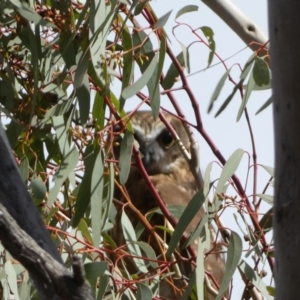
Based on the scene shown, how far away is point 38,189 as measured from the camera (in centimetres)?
175

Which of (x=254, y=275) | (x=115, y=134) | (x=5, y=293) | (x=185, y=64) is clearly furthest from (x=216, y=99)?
(x=5, y=293)

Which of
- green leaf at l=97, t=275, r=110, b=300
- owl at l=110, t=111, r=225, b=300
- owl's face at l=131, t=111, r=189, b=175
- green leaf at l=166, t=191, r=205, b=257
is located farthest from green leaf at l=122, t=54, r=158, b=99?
owl's face at l=131, t=111, r=189, b=175

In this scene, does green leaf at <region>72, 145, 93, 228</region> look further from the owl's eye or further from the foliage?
the owl's eye

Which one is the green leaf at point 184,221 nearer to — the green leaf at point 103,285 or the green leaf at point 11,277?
the green leaf at point 103,285

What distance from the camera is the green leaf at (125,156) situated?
1.77 m

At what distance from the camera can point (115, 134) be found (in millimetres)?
1797

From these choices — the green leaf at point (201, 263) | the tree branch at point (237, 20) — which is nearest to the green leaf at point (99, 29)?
the green leaf at point (201, 263)

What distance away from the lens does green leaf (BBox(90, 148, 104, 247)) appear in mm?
1670

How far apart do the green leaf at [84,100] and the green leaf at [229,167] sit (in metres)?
0.29

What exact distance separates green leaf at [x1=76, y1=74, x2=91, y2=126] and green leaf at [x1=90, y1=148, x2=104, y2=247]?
2.9 inches

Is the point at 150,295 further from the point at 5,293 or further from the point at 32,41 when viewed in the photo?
the point at 32,41

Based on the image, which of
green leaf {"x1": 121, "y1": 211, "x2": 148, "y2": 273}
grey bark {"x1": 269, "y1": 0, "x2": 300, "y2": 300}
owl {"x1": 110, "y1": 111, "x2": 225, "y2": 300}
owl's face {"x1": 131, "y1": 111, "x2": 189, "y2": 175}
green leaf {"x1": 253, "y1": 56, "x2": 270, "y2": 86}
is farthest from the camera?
owl's face {"x1": 131, "y1": 111, "x2": 189, "y2": 175}

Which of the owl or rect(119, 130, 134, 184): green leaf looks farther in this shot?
the owl

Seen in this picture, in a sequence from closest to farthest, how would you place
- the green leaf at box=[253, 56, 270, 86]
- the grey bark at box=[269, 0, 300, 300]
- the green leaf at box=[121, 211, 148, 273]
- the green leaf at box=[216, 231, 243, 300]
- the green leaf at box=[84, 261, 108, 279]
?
the grey bark at box=[269, 0, 300, 300], the green leaf at box=[84, 261, 108, 279], the green leaf at box=[216, 231, 243, 300], the green leaf at box=[253, 56, 270, 86], the green leaf at box=[121, 211, 148, 273]
